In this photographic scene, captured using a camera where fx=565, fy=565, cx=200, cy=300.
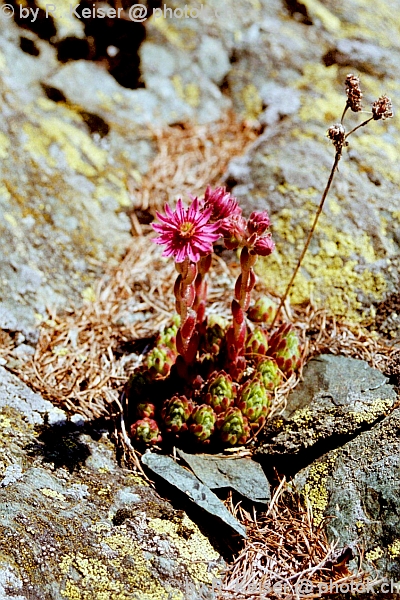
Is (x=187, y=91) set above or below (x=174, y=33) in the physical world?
below

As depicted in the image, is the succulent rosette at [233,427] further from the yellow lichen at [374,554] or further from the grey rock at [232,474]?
the yellow lichen at [374,554]

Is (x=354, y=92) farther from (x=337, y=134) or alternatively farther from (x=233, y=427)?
(x=233, y=427)

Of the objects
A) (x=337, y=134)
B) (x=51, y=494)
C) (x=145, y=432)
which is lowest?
(x=51, y=494)

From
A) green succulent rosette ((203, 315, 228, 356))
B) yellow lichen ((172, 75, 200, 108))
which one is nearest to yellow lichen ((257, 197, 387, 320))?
green succulent rosette ((203, 315, 228, 356))

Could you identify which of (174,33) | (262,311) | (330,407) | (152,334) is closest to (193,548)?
(330,407)

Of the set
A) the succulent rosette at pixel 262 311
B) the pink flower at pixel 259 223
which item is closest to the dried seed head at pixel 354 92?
the pink flower at pixel 259 223

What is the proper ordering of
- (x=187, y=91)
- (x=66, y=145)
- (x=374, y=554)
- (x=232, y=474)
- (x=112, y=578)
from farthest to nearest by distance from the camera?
(x=187, y=91)
(x=66, y=145)
(x=232, y=474)
(x=374, y=554)
(x=112, y=578)
